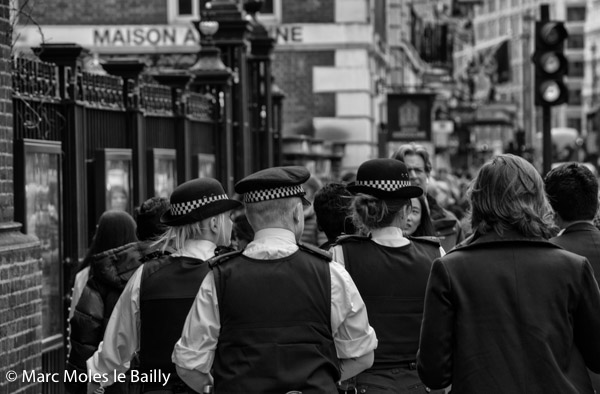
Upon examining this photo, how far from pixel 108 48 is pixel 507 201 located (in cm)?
2437

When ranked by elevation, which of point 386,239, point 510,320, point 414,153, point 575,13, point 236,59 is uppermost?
point 575,13

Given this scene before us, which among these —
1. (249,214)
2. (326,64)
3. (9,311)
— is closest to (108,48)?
(326,64)

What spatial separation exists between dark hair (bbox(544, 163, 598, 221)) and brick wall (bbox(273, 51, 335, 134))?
22.8m

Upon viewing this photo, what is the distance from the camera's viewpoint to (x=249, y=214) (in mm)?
5996

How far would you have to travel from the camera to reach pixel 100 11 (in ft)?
96.5

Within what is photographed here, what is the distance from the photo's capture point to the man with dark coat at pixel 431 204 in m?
10.6

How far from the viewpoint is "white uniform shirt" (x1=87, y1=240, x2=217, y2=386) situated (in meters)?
6.61

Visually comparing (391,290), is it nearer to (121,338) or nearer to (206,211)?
(206,211)

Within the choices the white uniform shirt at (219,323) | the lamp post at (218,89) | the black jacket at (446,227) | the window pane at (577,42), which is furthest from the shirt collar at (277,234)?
the window pane at (577,42)

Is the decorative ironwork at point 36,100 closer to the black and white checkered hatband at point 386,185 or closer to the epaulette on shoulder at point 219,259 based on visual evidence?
the black and white checkered hatband at point 386,185

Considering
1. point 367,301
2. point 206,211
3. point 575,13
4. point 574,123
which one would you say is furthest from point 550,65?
point 574,123

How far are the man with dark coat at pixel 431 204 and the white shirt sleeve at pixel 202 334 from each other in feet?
15.7

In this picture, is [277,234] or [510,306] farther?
[277,234]

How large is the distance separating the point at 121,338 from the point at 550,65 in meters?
9.26
